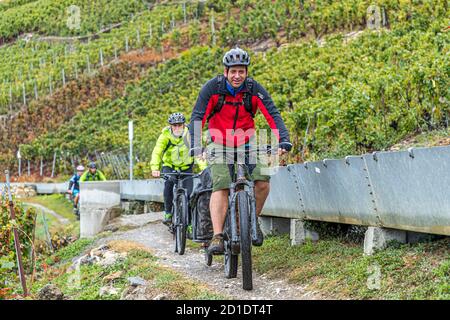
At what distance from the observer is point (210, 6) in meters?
86.6

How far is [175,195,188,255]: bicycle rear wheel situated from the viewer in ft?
33.2

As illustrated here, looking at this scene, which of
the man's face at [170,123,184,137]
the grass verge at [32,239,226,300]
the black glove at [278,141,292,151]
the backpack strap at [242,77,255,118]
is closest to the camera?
the grass verge at [32,239,226,300]

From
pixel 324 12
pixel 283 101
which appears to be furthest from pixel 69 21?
pixel 283 101

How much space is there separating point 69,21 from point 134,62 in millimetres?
48243

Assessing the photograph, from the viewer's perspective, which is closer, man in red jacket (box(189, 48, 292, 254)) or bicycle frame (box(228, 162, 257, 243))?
bicycle frame (box(228, 162, 257, 243))

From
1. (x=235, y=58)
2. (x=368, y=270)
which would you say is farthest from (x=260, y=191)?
(x=368, y=270)

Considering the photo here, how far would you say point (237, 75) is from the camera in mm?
7070

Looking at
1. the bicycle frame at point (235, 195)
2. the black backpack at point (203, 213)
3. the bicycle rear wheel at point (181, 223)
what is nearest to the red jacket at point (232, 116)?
the bicycle frame at point (235, 195)

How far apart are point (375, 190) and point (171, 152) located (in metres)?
4.89

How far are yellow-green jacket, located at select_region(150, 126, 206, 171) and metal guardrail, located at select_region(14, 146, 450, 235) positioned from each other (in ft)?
6.79

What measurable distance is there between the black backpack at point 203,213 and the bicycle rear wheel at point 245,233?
1.59 m

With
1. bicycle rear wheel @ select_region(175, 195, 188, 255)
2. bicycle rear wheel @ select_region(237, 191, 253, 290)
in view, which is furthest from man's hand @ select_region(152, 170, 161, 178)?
bicycle rear wheel @ select_region(237, 191, 253, 290)

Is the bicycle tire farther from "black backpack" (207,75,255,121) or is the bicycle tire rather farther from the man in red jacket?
"black backpack" (207,75,255,121)
